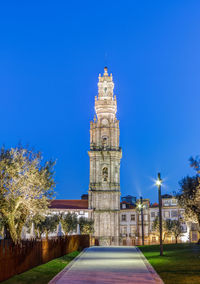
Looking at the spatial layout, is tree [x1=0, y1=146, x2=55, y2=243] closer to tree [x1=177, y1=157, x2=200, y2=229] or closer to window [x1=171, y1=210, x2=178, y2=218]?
tree [x1=177, y1=157, x2=200, y2=229]

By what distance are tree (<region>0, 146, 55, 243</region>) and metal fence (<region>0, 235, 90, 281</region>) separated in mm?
2747

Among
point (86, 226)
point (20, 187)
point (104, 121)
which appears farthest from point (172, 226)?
point (20, 187)

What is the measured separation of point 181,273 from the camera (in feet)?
67.2

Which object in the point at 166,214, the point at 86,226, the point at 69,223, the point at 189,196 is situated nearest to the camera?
the point at 189,196

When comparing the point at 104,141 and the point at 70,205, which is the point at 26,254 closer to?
the point at 104,141

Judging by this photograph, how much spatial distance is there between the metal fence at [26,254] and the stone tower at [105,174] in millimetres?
61547

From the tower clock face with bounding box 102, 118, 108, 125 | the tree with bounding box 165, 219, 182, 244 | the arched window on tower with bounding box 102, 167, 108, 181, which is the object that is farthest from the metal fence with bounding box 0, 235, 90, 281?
the tower clock face with bounding box 102, 118, 108, 125

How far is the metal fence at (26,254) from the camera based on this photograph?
61.3 feet

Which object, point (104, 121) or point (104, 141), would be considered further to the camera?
point (104, 121)

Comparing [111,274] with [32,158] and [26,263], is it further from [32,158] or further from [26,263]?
[32,158]

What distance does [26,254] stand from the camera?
22.5 m

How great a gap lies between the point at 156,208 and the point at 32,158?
7865 centimetres

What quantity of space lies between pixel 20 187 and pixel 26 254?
835 cm

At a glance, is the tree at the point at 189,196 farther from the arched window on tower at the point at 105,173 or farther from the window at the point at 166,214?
the window at the point at 166,214
